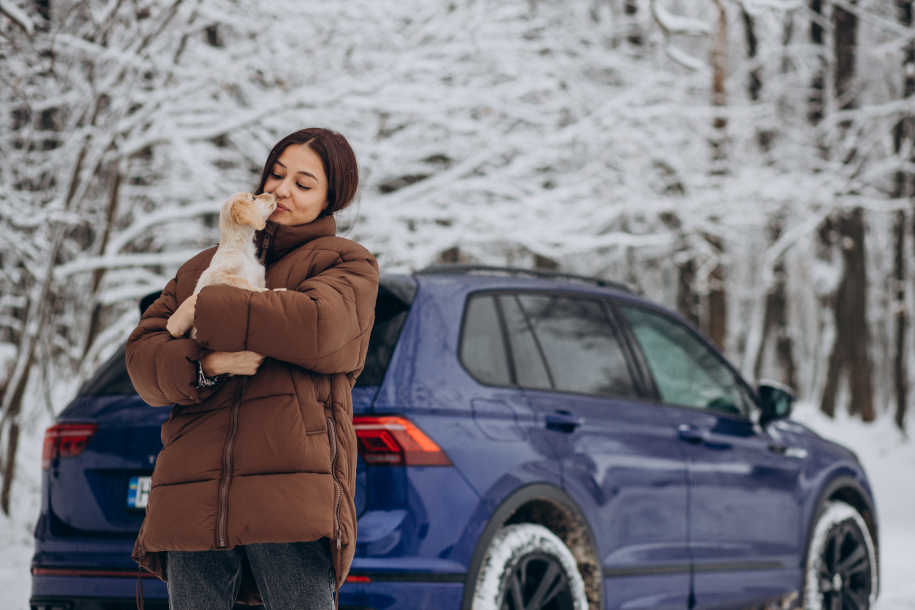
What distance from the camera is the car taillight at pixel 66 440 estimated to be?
3.20 metres

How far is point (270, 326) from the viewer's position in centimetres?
189

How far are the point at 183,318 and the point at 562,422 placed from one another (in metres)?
1.84

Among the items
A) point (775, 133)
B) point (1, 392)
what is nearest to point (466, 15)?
point (1, 392)

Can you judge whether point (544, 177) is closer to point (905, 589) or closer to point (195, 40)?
point (195, 40)

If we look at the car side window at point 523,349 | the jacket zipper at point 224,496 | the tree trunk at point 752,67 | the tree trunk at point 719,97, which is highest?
the tree trunk at point 752,67

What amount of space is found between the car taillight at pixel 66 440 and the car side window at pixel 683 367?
236 cm

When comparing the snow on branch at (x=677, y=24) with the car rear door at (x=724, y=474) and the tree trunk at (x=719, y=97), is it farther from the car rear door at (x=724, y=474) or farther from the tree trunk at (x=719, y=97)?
the tree trunk at (x=719, y=97)

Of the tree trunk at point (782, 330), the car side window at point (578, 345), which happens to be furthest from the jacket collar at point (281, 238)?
the tree trunk at point (782, 330)

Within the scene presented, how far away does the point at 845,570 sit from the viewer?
5.02 meters

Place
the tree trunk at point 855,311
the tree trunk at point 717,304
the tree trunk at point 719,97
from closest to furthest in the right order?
the tree trunk at point 719,97
the tree trunk at point 717,304
the tree trunk at point 855,311

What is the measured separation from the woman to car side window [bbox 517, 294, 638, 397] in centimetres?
165

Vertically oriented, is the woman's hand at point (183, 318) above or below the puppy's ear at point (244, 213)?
below

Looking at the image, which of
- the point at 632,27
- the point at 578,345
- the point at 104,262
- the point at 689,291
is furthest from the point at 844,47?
the point at 578,345

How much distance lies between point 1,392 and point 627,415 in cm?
601
